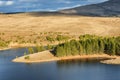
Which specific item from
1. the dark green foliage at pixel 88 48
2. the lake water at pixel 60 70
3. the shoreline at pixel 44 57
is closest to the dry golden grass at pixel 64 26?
the dark green foliage at pixel 88 48

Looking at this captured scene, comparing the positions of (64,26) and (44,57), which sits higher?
(64,26)

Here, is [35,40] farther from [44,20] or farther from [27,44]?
[44,20]

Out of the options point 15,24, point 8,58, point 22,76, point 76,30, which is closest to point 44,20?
point 15,24

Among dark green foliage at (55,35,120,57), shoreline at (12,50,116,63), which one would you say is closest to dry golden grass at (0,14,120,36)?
dark green foliage at (55,35,120,57)

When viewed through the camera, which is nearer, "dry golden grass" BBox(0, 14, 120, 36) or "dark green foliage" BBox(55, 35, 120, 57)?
"dark green foliage" BBox(55, 35, 120, 57)

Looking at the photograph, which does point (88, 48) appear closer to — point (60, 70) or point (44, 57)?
point (44, 57)

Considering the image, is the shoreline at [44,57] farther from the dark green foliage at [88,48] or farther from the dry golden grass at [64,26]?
the dry golden grass at [64,26]

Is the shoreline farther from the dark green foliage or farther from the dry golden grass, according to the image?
the dry golden grass

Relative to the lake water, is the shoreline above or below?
above

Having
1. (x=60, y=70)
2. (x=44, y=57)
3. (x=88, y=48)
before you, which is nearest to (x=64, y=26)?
(x=88, y=48)
